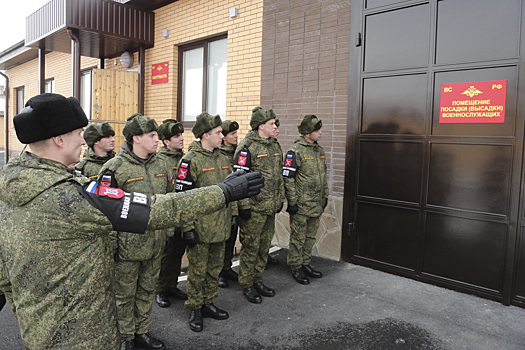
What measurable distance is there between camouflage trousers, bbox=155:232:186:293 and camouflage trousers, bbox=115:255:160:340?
958mm

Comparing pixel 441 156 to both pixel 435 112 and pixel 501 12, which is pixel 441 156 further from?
pixel 501 12

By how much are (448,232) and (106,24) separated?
739 centimetres

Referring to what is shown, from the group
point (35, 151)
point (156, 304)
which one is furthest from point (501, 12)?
point (156, 304)

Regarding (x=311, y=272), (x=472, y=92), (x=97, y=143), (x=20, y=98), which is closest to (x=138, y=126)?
(x=97, y=143)

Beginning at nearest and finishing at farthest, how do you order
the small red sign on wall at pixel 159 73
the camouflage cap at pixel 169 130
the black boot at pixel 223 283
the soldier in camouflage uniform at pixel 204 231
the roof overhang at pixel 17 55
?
the soldier in camouflage uniform at pixel 204 231
the black boot at pixel 223 283
the camouflage cap at pixel 169 130
the small red sign on wall at pixel 159 73
the roof overhang at pixel 17 55

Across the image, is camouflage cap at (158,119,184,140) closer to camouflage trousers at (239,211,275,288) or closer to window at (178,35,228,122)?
camouflage trousers at (239,211,275,288)

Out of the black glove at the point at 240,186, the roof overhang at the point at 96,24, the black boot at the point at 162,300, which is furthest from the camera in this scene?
the roof overhang at the point at 96,24

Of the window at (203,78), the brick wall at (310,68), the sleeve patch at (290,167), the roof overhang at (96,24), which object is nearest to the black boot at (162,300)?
the sleeve patch at (290,167)

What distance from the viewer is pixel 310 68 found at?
5.66 metres

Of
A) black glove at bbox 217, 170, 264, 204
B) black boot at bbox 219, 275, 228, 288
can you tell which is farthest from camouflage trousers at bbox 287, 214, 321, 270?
black glove at bbox 217, 170, 264, 204

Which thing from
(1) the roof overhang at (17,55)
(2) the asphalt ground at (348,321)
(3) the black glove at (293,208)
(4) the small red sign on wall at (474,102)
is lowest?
(2) the asphalt ground at (348,321)

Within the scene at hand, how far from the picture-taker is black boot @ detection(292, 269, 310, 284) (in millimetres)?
4703

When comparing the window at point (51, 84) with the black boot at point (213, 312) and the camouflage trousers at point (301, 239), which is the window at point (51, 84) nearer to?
the camouflage trousers at point (301, 239)

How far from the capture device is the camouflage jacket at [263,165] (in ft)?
14.2
